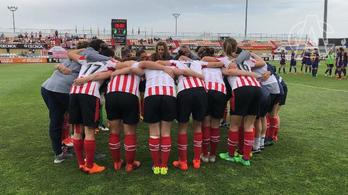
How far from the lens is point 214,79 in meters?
5.15

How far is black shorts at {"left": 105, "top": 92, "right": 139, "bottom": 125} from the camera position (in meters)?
4.57

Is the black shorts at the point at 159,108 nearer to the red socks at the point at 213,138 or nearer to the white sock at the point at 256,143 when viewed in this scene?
the red socks at the point at 213,138

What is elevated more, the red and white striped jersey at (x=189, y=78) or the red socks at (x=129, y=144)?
the red and white striped jersey at (x=189, y=78)

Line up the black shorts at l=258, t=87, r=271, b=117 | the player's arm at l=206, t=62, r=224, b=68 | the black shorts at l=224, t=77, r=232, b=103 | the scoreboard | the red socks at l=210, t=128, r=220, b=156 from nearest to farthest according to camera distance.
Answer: the player's arm at l=206, t=62, r=224, b=68
the red socks at l=210, t=128, r=220, b=156
the black shorts at l=224, t=77, r=232, b=103
the black shorts at l=258, t=87, r=271, b=117
the scoreboard

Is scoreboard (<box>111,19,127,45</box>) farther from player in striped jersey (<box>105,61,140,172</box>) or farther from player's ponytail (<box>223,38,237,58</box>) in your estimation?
player in striped jersey (<box>105,61,140,172</box>)

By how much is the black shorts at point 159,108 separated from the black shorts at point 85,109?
0.68m

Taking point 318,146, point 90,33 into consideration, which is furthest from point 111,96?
point 90,33

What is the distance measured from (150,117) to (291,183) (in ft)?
6.63

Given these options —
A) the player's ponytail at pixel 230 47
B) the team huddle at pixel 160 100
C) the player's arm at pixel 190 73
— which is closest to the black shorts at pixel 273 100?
the team huddle at pixel 160 100

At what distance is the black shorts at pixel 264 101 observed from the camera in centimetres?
555

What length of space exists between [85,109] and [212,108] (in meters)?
1.80

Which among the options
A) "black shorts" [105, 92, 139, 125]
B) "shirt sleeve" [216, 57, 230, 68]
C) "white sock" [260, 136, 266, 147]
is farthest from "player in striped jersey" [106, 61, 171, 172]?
"white sock" [260, 136, 266, 147]

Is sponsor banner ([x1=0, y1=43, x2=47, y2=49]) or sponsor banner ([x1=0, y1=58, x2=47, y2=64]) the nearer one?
sponsor banner ([x1=0, y1=58, x2=47, y2=64])

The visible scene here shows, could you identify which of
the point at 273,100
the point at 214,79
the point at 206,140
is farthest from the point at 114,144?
the point at 273,100
